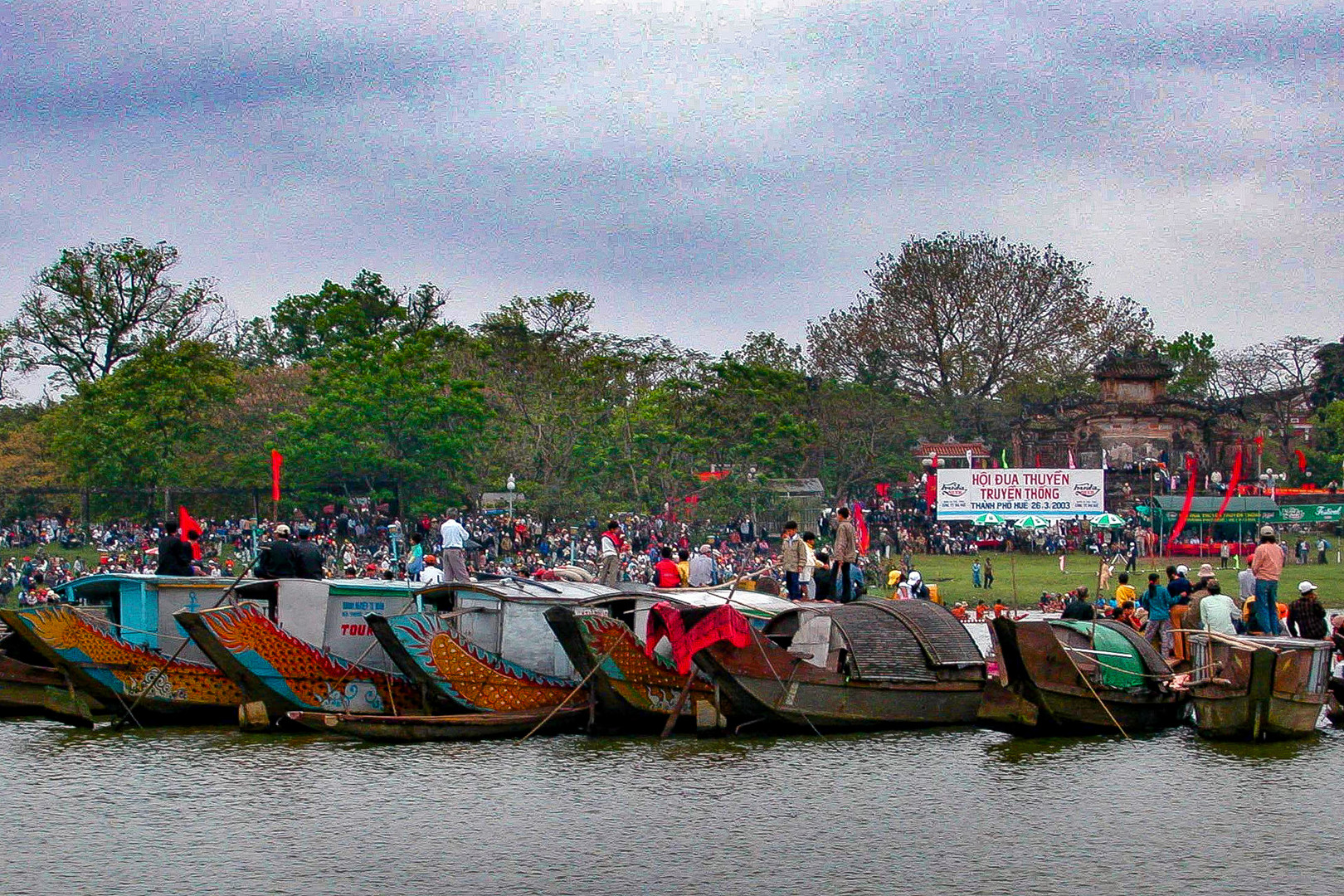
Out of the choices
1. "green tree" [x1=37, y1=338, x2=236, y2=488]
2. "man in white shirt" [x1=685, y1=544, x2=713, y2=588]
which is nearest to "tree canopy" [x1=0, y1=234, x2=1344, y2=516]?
"green tree" [x1=37, y1=338, x2=236, y2=488]

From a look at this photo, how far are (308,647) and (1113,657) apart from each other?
399 inches

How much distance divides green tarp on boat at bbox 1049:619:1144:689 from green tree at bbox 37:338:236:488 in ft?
133

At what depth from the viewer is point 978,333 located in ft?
258

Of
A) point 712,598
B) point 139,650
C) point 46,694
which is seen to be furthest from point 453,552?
point 46,694

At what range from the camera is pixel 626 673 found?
20281 millimetres

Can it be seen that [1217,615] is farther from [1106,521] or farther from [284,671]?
[1106,521]

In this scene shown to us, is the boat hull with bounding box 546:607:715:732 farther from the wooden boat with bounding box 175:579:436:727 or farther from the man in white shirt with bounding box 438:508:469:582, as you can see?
the man in white shirt with bounding box 438:508:469:582

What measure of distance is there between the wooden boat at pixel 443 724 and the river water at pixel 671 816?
217mm

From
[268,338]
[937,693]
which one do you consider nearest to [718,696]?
[937,693]

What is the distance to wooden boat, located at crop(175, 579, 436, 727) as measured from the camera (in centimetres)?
2009

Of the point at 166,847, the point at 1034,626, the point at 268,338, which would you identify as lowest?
the point at 166,847

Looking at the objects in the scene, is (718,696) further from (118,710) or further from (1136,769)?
(118,710)

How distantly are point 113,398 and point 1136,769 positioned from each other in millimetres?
44090

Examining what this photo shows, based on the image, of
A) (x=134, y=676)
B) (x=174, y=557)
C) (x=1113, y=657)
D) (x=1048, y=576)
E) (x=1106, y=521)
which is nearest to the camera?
(x=1113, y=657)
